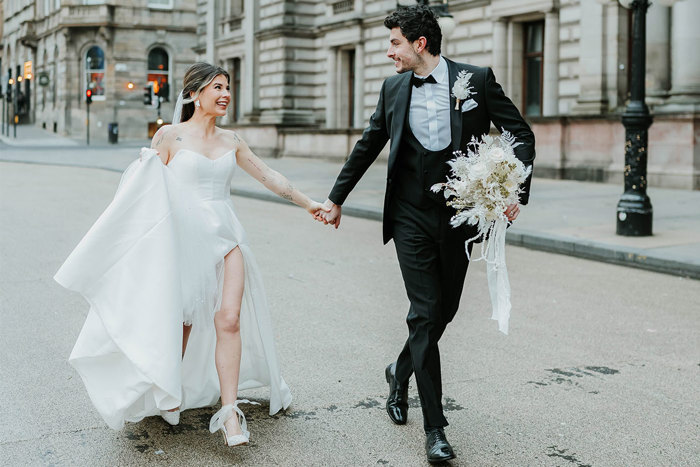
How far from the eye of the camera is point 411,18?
4207 millimetres

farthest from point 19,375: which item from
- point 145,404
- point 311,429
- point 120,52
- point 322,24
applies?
point 120,52

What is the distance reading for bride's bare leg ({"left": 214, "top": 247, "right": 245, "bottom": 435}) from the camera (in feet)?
14.1

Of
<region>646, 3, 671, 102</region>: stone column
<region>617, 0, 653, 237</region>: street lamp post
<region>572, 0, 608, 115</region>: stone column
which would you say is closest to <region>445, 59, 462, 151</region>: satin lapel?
<region>617, 0, 653, 237</region>: street lamp post

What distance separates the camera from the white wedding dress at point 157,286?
412 cm

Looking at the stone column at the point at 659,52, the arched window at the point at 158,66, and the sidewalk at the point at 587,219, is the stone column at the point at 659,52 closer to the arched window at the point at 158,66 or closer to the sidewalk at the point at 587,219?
the sidewalk at the point at 587,219

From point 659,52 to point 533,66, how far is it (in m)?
4.79

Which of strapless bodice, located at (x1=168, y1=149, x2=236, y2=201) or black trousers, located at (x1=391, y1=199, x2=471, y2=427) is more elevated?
strapless bodice, located at (x1=168, y1=149, x2=236, y2=201)

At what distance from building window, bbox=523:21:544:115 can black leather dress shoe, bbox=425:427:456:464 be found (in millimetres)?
20880

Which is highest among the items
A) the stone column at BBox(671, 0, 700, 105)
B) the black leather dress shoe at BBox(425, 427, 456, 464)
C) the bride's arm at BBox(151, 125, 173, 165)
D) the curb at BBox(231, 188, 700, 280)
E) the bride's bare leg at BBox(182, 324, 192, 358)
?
the stone column at BBox(671, 0, 700, 105)

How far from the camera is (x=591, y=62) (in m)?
21.5

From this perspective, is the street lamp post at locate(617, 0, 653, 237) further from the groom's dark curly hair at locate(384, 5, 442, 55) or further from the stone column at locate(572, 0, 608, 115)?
the stone column at locate(572, 0, 608, 115)

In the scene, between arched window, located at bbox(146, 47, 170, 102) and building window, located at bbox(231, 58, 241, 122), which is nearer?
building window, located at bbox(231, 58, 241, 122)

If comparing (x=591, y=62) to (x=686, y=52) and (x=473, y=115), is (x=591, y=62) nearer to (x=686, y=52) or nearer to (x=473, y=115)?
(x=686, y=52)

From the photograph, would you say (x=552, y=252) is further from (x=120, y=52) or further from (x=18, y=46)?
(x=18, y=46)
